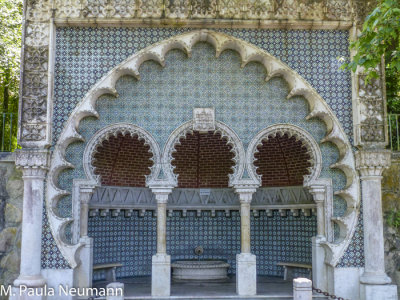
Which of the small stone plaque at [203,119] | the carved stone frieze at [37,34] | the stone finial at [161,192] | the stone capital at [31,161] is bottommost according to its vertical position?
the stone finial at [161,192]

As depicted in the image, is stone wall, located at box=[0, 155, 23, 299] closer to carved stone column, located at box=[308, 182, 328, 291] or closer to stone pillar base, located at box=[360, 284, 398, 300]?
carved stone column, located at box=[308, 182, 328, 291]

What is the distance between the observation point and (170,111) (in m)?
10.8

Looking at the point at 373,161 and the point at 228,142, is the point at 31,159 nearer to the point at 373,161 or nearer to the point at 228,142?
the point at 228,142

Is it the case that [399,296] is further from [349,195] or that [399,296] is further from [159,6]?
[159,6]

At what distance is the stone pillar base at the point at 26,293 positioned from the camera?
369 inches

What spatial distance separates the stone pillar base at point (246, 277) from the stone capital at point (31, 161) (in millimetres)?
4653

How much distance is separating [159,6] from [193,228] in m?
6.14

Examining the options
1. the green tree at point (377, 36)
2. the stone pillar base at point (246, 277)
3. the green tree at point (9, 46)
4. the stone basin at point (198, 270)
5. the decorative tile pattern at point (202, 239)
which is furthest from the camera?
the green tree at point (9, 46)

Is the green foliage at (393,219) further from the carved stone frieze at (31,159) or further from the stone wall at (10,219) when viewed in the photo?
the stone wall at (10,219)

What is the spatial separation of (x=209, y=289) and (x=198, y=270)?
1.09 metres

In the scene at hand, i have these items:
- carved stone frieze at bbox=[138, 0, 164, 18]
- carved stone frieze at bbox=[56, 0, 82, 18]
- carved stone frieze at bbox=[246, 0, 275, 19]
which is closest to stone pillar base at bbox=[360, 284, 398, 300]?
carved stone frieze at bbox=[246, 0, 275, 19]

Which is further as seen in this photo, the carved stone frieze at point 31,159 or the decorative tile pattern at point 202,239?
the decorative tile pattern at point 202,239

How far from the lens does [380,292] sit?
9820 millimetres

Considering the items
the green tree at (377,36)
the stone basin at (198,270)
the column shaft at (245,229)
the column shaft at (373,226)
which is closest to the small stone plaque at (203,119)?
the column shaft at (245,229)
